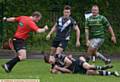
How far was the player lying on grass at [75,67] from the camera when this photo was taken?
1380 cm

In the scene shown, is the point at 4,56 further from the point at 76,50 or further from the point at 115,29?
the point at 115,29

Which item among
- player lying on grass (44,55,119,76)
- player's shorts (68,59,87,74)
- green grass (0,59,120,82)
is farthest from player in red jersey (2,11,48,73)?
player's shorts (68,59,87,74)

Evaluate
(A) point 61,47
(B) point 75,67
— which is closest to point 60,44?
(A) point 61,47

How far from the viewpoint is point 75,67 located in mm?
14125

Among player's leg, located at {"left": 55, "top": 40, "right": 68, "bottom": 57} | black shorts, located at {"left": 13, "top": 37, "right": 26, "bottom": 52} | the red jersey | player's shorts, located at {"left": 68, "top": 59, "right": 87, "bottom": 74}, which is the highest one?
the red jersey

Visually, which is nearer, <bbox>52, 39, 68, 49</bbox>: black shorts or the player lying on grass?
the player lying on grass

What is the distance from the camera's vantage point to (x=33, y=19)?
14539mm

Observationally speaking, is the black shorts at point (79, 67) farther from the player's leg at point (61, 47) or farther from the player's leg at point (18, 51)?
the player's leg at point (18, 51)

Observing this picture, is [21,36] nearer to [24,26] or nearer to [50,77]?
[24,26]

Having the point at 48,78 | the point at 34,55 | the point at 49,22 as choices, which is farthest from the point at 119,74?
the point at 49,22

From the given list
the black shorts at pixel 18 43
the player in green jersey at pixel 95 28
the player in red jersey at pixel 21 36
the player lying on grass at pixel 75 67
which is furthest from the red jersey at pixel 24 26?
the player in green jersey at pixel 95 28

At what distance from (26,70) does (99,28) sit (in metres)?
2.41

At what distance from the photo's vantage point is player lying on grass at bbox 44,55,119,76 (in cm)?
1380

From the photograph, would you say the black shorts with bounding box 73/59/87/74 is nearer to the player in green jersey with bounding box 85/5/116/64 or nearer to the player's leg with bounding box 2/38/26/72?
the player's leg with bounding box 2/38/26/72
